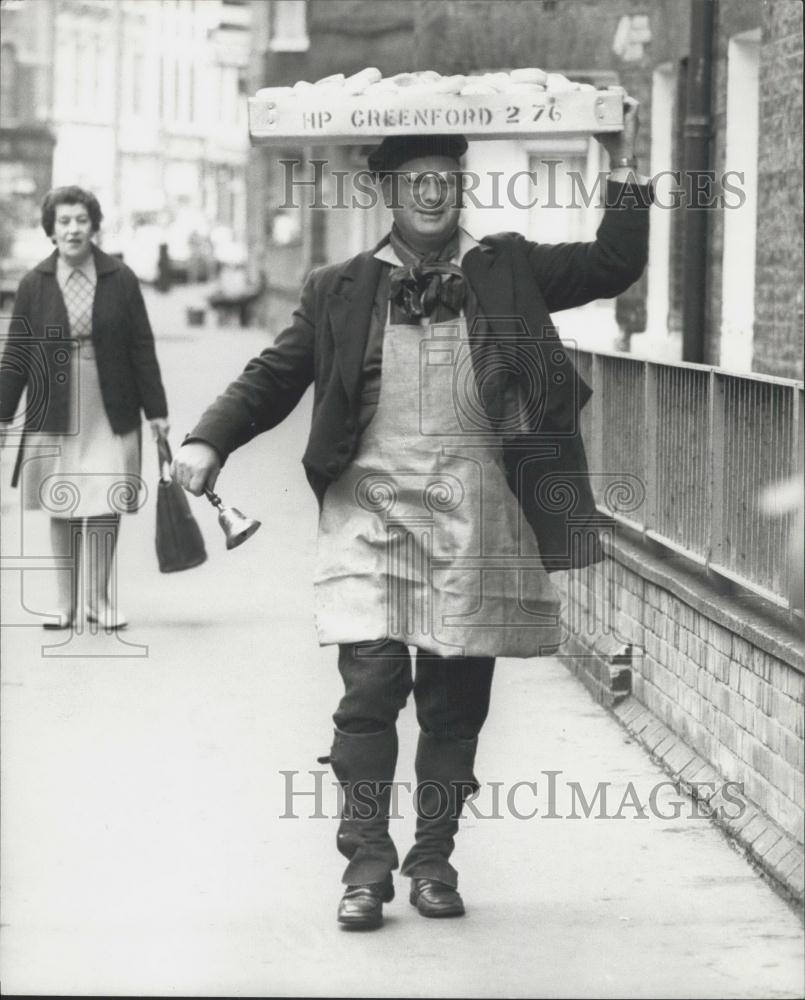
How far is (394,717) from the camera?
5.86 meters

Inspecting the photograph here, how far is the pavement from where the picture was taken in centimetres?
543

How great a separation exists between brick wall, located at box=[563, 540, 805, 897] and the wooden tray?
1453mm

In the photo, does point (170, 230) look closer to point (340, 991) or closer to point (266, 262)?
point (266, 262)

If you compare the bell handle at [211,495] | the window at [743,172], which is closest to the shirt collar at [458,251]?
the bell handle at [211,495]

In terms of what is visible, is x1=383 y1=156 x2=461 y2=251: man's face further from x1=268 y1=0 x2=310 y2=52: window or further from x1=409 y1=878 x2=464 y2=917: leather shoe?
x1=268 y1=0 x2=310 y2=52: window

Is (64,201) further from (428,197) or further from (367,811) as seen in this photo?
(367,811)

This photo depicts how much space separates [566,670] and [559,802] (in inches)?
102

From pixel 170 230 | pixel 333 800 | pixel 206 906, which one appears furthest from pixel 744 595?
pixel 170 230

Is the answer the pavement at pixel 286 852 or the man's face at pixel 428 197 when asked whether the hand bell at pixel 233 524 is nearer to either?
the man's face at pixel 428 197

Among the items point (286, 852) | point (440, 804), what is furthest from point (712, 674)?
point (440, 804)

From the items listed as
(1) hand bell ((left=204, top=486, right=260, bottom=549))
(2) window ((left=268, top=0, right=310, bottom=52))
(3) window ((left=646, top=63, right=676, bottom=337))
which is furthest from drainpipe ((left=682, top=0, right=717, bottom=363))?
(2) window ((left=268, top=0, right=310, bottom=52))

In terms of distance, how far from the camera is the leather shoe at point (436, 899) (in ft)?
19.2

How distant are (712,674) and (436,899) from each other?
1676mm

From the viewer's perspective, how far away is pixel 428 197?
5.77 m
